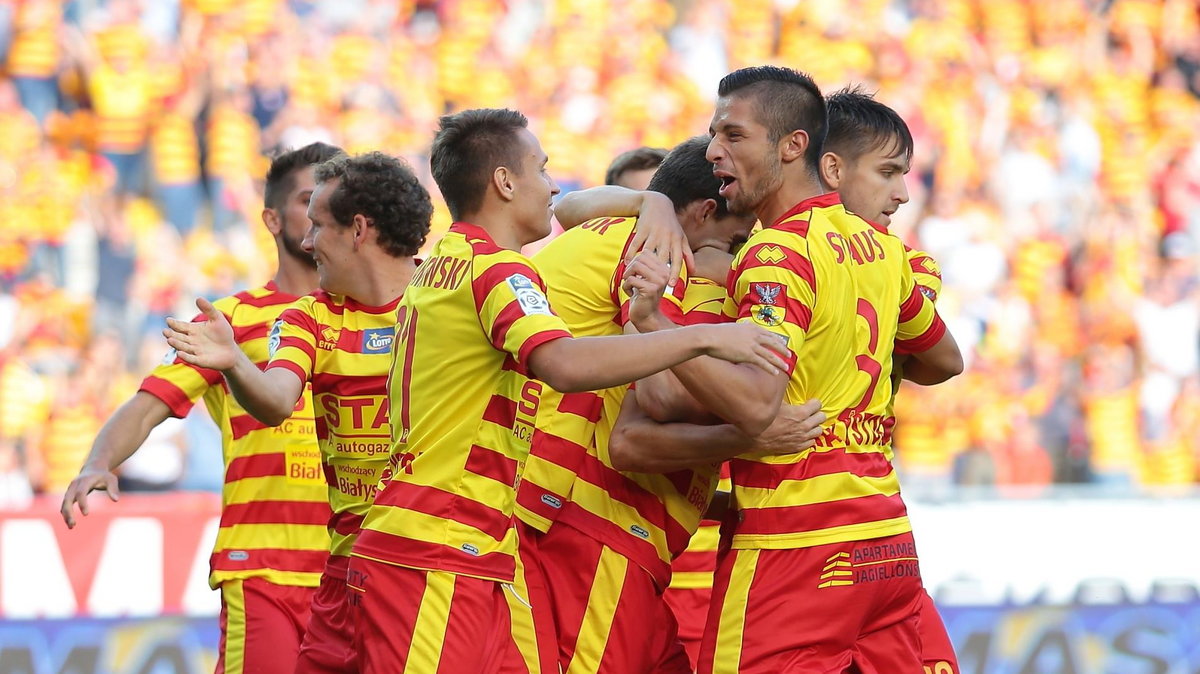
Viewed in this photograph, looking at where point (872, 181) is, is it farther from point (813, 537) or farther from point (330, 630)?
point (330, 630)

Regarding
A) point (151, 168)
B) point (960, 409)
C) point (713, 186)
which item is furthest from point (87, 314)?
point (713, 186)

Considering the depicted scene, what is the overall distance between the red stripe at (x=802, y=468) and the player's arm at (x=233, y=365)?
1.49m

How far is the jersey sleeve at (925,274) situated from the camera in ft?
17.7

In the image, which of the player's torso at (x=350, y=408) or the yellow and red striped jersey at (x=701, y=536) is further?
the player's torso at (x=350, y=408)

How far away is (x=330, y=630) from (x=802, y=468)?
1.65m

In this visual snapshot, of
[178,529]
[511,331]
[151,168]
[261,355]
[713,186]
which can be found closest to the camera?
[511,331]

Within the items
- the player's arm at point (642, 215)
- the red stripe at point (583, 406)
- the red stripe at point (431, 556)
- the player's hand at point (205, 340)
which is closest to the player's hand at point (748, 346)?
the player's arm at point (642, 215)

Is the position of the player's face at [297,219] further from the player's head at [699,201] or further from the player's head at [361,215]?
the player's head at [699,201]

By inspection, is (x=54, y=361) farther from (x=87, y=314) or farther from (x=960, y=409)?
(x=960, y=409)

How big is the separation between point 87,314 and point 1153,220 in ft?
33.8

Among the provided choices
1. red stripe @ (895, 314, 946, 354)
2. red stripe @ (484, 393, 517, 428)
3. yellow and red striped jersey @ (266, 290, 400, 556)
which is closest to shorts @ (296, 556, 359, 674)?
yellow and red striped jersey @ (266, 290, 400, 556)

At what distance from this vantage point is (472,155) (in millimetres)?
4805

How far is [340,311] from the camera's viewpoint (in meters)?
5.57

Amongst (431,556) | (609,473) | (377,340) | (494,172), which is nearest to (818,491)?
(609,473)
